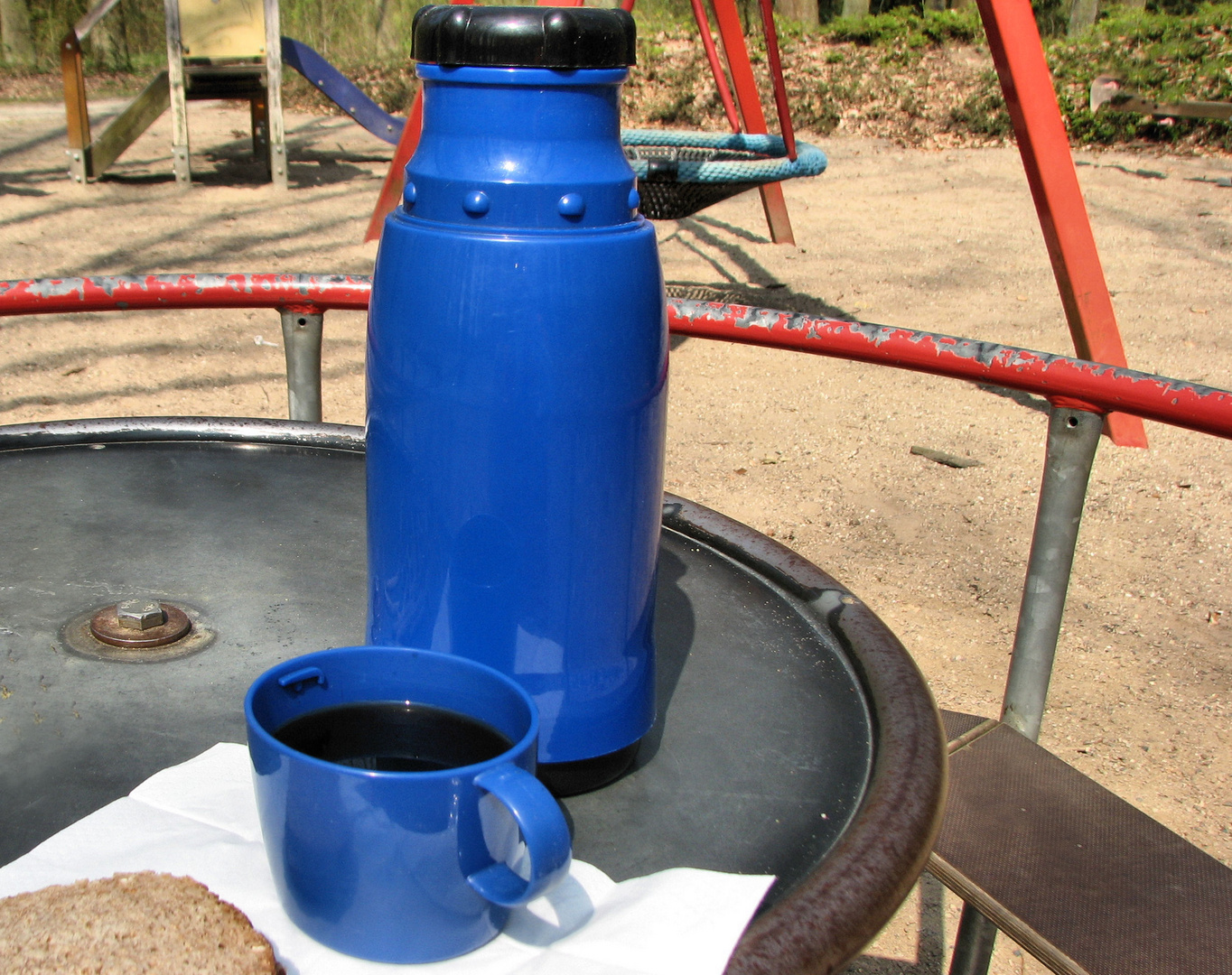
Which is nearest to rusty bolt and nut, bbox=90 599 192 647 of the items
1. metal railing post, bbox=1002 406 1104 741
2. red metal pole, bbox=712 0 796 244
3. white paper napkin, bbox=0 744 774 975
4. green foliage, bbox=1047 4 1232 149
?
white paper napkin, bbox=0 744 774 975

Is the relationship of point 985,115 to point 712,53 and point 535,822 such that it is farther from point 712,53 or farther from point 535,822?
point 535,822

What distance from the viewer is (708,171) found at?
3412 mm

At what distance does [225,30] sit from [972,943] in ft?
18.6

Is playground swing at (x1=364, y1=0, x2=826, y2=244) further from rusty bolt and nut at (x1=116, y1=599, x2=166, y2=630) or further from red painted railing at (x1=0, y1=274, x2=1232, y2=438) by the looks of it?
rusty bolt and nut at (x1=116, y1=599, x2=166, y2=630)

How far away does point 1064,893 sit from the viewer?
951 mm

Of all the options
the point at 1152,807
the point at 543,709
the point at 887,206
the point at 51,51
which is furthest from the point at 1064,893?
the point at 51,51

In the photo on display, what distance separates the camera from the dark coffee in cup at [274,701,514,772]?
49 cm

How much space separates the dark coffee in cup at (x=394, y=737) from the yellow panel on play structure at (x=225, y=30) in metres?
5.80

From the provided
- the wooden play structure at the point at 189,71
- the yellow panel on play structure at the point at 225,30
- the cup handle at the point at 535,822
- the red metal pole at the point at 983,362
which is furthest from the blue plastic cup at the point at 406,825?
the yellow panel on play structure at the point at 225,30

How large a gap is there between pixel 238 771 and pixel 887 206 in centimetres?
563

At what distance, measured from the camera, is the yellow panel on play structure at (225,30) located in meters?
5.62

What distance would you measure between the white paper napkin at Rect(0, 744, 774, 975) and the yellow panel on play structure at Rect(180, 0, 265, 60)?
5742mm

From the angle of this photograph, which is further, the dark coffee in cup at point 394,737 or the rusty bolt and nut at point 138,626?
the rusty bolt and nut at point 138,626

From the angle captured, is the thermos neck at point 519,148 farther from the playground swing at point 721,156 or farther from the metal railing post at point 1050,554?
the playground swing at point 721,156
